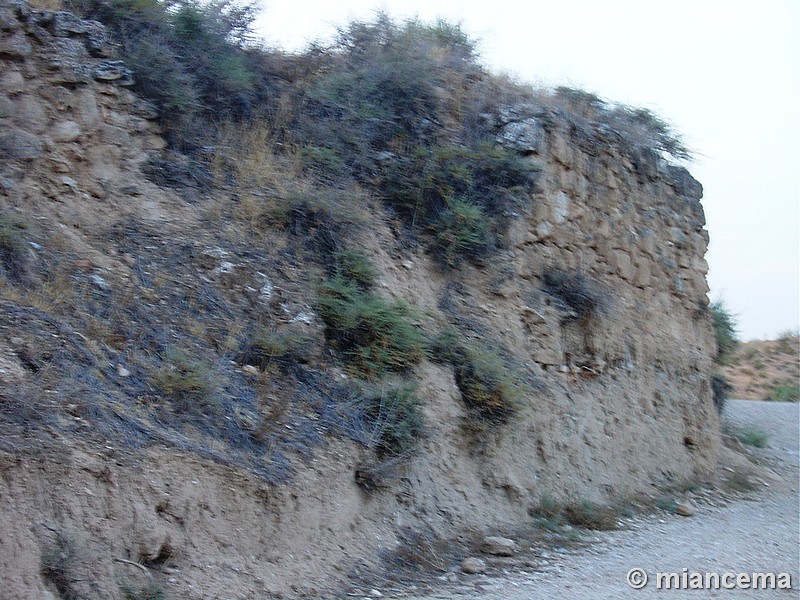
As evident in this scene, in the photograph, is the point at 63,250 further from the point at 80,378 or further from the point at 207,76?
the point at 207,76

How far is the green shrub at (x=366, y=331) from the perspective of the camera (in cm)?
844

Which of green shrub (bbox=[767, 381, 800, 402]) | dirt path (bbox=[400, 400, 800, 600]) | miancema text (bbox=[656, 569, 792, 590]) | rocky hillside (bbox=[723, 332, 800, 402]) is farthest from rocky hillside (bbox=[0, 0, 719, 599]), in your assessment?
rocky hillside (bbox=[723, 332, 800, 402])

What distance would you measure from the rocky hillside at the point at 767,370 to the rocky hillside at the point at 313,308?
14989 millimetres

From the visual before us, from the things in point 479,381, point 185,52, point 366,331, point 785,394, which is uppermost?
point 185,52

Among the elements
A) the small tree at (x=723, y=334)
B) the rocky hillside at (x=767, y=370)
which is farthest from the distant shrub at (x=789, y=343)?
the small tree at (x=723, y=334)

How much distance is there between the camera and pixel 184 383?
6703 millimetres

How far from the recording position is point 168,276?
796 cm

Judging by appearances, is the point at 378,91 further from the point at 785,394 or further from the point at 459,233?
the point at 785,394

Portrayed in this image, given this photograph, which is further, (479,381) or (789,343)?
(789,343)

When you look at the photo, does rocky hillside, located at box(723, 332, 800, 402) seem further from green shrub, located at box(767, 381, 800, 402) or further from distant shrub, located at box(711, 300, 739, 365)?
distant shrub, located at box(711, 300, 739, 365)

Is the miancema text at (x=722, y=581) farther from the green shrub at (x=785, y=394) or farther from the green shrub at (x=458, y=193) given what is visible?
the green shrub at (x=785, y=394)

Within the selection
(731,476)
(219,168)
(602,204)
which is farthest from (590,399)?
(219,168)

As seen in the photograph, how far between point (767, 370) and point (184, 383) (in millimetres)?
28795

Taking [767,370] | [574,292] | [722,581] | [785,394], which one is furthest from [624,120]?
[767,370]
